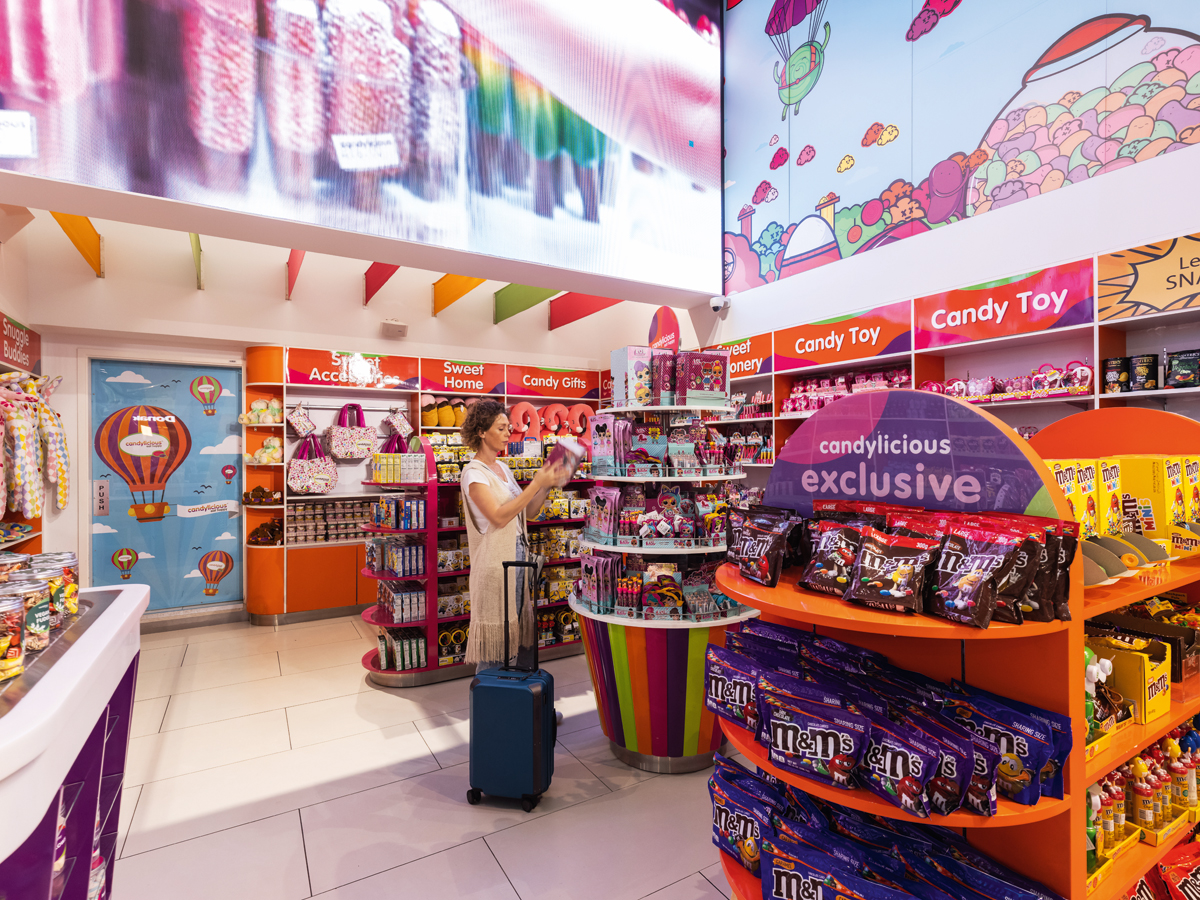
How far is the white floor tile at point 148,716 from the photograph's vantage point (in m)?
3.55

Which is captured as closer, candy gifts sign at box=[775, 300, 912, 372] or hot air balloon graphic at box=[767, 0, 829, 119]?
candy gifts sign at box=[775, 300, 912, 372]

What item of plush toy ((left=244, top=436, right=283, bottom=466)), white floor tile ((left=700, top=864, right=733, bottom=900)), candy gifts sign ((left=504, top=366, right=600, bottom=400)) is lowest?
white floor tile ((left=700, top=864, right=733, bottom=900))

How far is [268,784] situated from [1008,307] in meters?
5.06

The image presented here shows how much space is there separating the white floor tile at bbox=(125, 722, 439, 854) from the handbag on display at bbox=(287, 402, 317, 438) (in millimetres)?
3655

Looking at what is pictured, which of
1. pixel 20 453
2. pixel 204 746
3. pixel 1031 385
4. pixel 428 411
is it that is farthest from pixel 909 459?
pixel 428 411

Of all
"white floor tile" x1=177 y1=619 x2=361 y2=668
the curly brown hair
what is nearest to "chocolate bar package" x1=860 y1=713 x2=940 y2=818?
the curly brown hair

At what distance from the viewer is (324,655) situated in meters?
5.01

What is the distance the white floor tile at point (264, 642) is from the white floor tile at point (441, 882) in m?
3.43

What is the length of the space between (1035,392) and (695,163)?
4079 mm

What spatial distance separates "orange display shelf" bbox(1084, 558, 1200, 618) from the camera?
1305mm

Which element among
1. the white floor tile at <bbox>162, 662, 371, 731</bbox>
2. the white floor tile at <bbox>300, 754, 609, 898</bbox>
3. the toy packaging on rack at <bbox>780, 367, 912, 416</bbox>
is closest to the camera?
the white floor tile at <bbox>300, 754, 609, 898</bbox>

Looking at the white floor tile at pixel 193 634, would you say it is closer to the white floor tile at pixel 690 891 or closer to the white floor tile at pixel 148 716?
the white floor tile at pixel 148 716

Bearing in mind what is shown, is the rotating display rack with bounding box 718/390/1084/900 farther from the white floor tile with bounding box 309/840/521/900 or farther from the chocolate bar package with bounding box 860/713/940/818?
the white floor tile with bounding box 309/840/521/900

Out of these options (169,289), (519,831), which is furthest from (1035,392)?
(169,289)
